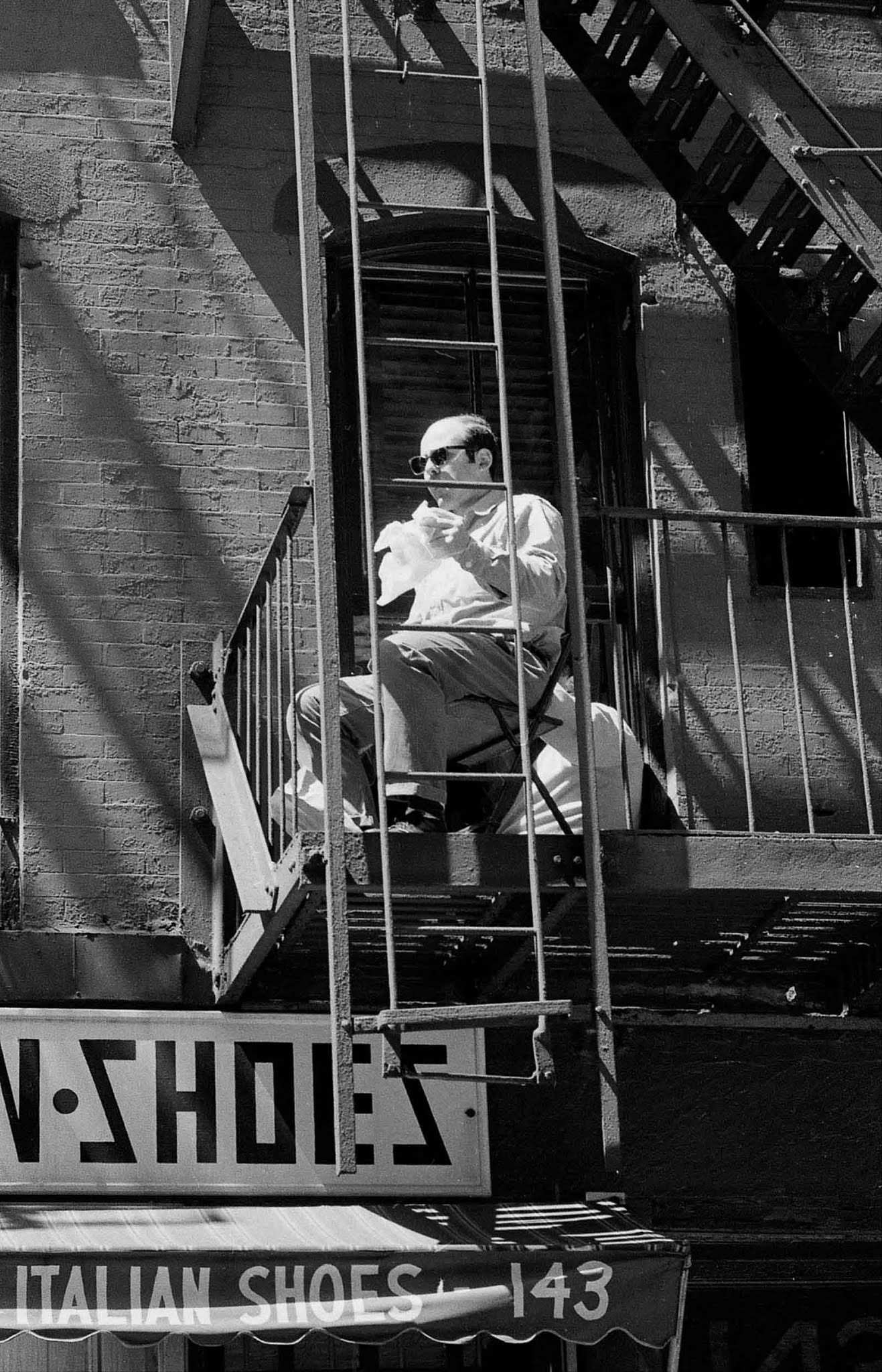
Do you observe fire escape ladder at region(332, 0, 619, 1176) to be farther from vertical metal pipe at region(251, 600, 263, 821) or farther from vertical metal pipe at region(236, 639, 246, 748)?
vertical metal pipe at region(236, 639, 246, 748)

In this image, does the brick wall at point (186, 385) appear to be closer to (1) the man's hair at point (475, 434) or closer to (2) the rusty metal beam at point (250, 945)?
(2) the rusty metal beam at point (250, 945)

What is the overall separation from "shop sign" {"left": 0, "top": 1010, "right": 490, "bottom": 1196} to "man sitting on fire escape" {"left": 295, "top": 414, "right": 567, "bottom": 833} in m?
1.29

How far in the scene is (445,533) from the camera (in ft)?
25.5

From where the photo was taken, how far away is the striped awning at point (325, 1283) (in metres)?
7.06

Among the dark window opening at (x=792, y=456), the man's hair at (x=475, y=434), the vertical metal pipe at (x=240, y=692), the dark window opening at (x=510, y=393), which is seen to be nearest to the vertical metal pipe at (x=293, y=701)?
the man's hair at (x=475, y=434)

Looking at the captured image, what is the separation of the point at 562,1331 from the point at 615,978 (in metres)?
1.93

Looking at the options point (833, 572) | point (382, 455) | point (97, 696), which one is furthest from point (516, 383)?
point (97, 696)

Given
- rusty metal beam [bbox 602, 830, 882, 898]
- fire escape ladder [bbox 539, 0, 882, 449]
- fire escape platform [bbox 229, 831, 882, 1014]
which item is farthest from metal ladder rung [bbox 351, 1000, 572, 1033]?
fire escape ladder [bbox 539, 0, 882, 449]

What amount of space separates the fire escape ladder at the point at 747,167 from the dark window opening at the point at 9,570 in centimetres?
255

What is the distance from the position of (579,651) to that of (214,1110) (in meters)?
2.40

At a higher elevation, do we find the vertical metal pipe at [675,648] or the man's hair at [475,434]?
the man's hair at [475,434]

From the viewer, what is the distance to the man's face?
7887 mm

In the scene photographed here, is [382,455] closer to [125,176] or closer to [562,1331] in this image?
[125,176]

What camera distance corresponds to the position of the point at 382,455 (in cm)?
973
